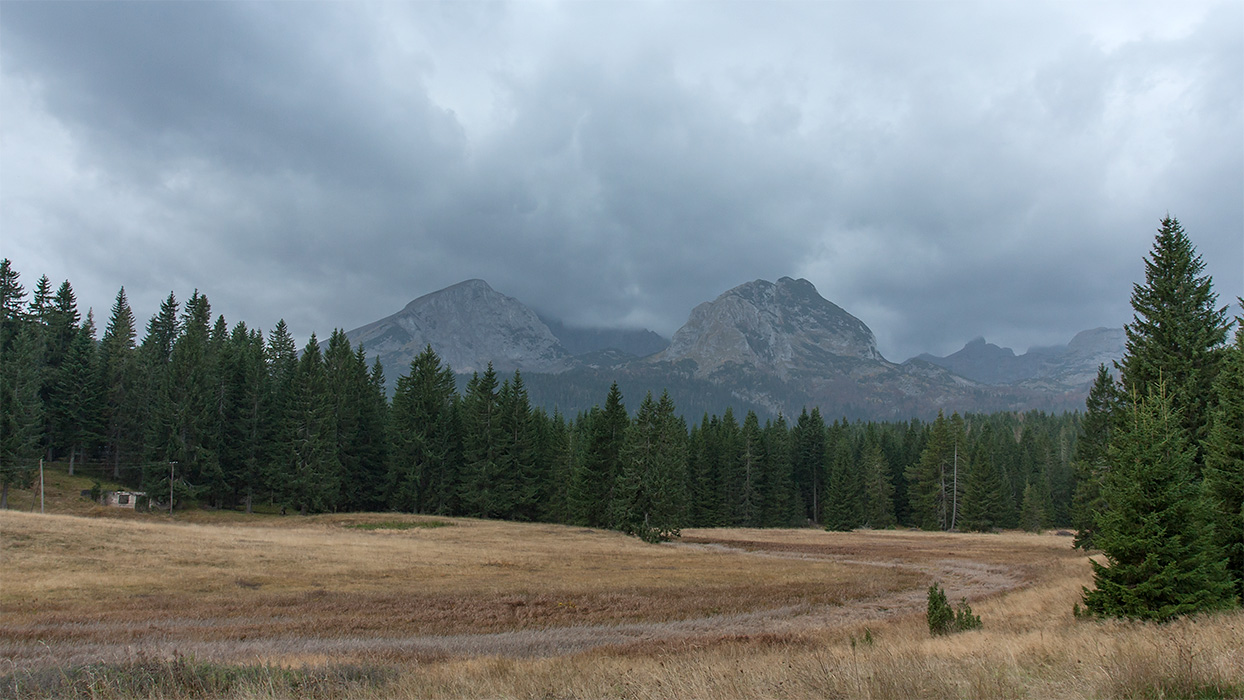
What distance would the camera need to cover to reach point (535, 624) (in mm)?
21734

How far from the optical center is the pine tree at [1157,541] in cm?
1586

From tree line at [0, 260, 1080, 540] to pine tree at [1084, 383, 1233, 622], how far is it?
45.7 metres

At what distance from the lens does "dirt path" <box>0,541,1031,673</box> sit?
49.2ft

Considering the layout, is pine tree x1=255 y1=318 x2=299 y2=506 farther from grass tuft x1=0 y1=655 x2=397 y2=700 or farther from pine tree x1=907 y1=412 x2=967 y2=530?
pine tree x1=907 y1=412 x2=967 y2=530

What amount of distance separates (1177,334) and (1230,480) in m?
15.8

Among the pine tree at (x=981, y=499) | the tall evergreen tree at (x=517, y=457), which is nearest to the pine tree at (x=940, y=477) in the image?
the pine tree at (x=981, y=499)

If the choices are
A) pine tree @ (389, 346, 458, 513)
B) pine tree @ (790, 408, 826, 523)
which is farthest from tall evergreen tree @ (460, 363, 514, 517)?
pine tree @ (790, 408, 826, 523)

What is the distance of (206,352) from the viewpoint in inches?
3349

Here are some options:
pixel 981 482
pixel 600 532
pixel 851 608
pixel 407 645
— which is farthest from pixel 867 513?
pixel 407 645

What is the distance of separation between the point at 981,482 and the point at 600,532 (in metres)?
57.3

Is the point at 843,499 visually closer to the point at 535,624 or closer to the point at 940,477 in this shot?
the point at 940,477

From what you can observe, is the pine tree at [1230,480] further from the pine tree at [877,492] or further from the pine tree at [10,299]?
the pine tree at [10,299]

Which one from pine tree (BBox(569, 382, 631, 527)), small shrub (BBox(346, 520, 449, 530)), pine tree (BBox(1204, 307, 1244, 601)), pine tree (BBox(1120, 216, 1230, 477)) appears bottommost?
small shrub (BBox(346, 520, 449, 530))

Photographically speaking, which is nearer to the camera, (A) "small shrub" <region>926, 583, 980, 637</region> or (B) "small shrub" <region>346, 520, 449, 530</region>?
(A) "small shrub" <region>926, 583, 980, 637</region>
